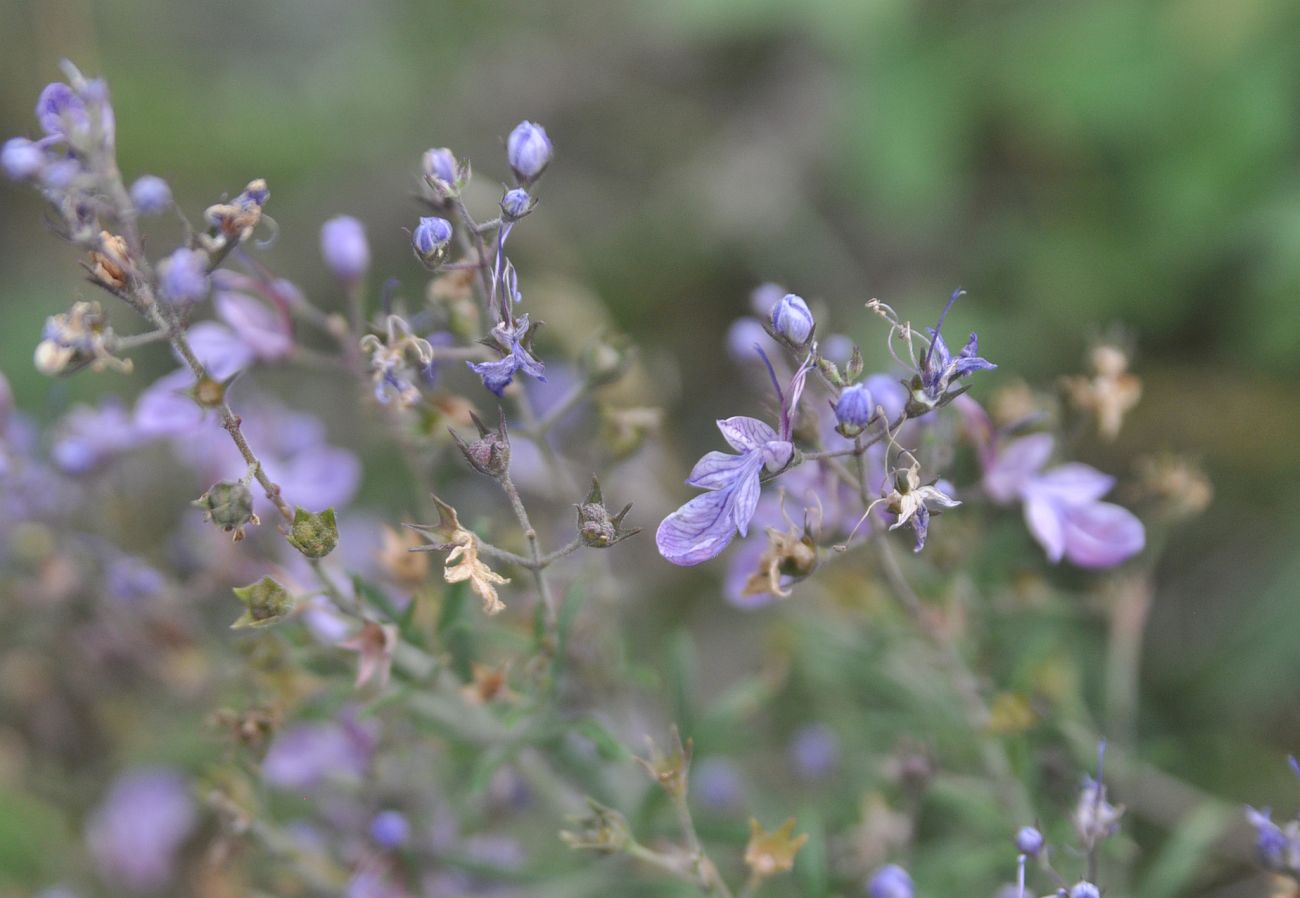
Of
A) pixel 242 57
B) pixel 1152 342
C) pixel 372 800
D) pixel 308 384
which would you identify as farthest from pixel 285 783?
pixel 242 57

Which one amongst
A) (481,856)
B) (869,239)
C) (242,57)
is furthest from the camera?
(242,57)

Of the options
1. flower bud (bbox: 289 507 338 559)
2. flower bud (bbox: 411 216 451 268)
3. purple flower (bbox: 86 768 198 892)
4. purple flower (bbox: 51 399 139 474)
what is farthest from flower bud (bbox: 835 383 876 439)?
purple flower (bbox: 86 768 198 892)

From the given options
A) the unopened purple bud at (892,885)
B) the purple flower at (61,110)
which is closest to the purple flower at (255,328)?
the purple flower at (61,110)

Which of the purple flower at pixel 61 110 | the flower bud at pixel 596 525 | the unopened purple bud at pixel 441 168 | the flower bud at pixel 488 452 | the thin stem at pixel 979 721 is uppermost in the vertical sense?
the unopened purple bud at pixel 441 168

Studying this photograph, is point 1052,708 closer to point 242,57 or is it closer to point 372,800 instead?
point 372,800

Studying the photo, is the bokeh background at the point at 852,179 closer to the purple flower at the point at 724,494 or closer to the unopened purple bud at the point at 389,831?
the unopened purple bud at the point at 389,831

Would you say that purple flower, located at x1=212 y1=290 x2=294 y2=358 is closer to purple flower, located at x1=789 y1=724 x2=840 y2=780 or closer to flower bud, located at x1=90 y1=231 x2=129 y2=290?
flower bud, located at x1=90 y1=231 x2=129 y2=290
